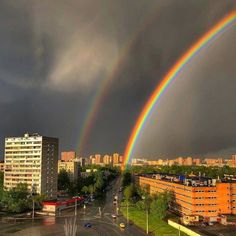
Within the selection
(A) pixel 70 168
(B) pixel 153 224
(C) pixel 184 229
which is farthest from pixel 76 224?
(A) pixel 70 168

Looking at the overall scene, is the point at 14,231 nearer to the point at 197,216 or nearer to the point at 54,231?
the point at 54,231

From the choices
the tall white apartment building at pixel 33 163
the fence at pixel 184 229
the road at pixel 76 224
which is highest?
the tall white apartment building at pixel 33 163

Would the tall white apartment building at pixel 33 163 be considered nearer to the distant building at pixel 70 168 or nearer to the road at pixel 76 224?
the road at pixel 76 224

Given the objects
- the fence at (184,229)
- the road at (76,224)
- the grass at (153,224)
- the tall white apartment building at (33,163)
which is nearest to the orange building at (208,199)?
the fence at (184,229)

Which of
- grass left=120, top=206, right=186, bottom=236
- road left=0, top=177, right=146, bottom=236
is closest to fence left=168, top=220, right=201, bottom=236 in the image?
grass left=120, top=206, right=186, bottom=236

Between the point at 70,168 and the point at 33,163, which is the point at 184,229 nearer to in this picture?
the point at 33,163

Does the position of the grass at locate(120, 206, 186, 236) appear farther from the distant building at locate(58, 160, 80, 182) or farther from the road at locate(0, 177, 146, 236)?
the distant building at locate(58, 160, 80, 182)
